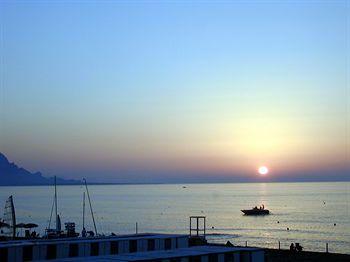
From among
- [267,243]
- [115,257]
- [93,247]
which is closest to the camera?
[115,257]

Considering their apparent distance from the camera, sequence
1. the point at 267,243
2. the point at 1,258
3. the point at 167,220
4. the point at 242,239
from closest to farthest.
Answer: the point at 1,258, the point at 267,243, the point at 242,239, the point at 167,220

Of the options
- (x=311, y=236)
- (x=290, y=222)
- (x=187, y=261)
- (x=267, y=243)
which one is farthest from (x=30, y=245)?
(x=290, y=222)

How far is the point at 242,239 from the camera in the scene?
300ft

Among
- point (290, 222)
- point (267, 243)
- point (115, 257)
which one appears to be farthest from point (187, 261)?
point (290, 222)

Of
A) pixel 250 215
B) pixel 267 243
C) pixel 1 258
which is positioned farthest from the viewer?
pixel 250 215

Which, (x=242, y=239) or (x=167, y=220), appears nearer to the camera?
(x=242, y=239)

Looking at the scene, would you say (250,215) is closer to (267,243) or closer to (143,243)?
(267,243)

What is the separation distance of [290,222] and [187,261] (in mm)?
107276

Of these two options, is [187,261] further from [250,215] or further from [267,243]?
[250,215]

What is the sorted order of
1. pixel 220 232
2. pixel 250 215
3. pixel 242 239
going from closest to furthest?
1. pixel 242 239
2. pixel 220 232
3. pixel 250 215

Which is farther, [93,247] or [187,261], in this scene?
[93,247]

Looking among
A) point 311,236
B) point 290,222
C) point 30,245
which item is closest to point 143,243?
point 30,245

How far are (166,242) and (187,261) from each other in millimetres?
10748

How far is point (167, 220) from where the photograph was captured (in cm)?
14200
